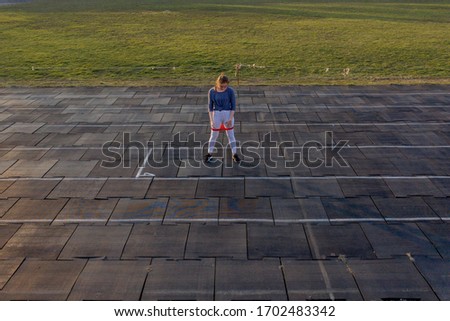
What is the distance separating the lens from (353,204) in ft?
26.8

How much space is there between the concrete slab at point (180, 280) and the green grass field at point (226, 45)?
45.2ft

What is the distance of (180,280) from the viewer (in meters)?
6.11

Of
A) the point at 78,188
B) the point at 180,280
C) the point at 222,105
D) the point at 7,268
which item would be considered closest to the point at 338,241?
the point at 180,280

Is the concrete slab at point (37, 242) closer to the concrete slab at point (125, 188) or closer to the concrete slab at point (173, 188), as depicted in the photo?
the concrete slab at point (125, 188)

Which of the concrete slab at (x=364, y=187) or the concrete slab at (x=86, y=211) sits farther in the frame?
the concrete slab at (x=364, y=187)

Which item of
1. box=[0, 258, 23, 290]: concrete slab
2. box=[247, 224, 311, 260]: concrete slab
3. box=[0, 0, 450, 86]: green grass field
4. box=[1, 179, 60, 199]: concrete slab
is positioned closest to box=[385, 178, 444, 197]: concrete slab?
box=[247, 224, 311, 260]: concrete slab

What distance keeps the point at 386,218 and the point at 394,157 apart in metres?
3.30

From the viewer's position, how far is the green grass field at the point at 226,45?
21.1m

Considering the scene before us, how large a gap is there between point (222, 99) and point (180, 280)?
15.4ft

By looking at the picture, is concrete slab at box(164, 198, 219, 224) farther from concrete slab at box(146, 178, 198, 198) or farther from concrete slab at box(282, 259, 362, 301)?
concrete slab at box(282, 259, 362, 301)

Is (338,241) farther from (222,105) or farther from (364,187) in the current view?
(222,105)

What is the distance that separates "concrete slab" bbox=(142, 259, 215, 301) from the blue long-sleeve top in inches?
164

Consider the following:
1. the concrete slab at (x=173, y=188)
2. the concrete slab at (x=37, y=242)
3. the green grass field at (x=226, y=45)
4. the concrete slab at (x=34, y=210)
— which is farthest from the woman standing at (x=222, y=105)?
the green grass field at (x=226, y=45)

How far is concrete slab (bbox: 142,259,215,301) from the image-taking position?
582cm
